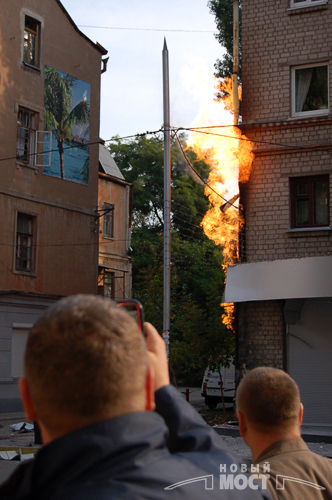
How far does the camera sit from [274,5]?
18.2 metres

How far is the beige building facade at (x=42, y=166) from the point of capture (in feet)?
75.8

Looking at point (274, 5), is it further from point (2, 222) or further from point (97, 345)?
point (97, 345)

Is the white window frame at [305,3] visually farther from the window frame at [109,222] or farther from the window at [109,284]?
the window at [109,284]

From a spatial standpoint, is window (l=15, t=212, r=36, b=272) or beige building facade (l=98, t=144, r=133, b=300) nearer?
window (l=15, t=212, r=36, b=272)

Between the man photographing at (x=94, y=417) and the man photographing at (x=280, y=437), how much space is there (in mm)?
1075

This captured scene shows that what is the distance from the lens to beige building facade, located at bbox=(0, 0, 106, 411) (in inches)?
910

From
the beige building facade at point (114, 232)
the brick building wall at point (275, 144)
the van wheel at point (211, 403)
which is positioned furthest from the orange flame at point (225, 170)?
the beige building facade at point (114, 232)

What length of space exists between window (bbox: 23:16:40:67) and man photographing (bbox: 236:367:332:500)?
24339 millimetres

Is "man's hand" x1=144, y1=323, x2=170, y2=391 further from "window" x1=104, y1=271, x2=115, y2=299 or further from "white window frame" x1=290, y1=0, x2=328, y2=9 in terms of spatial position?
"window" x1=104, y1=271, x2=115, y2=299

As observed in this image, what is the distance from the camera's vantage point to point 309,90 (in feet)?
59.1

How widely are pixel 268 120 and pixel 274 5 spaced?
3504mm

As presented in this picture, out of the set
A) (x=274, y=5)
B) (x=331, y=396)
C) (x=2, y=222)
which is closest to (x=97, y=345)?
(x=331, y=396)

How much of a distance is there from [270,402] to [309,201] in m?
15.7

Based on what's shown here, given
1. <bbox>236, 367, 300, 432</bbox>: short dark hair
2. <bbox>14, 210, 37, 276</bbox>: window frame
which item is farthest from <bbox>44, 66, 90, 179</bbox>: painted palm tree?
<bbox>236, 367, 300, 432</bbox>: short dark hair
